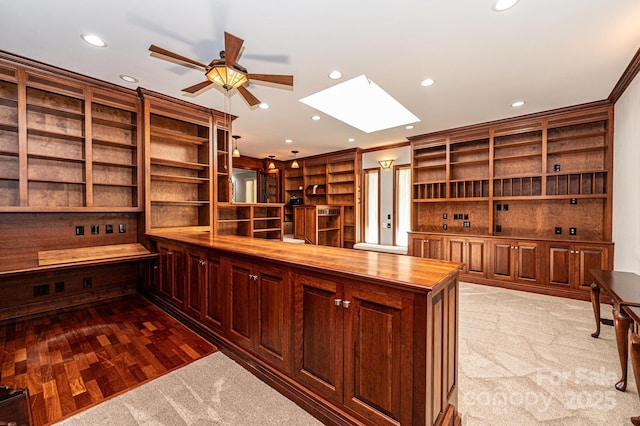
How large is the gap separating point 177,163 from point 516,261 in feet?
18.5

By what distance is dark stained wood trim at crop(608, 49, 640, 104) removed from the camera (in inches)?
112

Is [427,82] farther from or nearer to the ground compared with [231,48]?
farther from the ground

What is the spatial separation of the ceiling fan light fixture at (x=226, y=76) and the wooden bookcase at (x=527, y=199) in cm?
431

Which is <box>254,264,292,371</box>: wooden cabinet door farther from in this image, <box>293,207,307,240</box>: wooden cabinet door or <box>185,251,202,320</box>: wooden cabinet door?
<box>293,207,307,240</box>: wooden cabinet door

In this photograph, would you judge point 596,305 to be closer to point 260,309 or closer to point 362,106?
point 260,309

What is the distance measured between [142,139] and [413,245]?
16.7ft

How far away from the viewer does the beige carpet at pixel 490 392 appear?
1703mm

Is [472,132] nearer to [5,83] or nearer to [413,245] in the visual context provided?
[413,245]

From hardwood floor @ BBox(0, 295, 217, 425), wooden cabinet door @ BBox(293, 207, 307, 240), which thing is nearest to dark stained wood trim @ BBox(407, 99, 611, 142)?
wooden cabinet door @ BBox(293, 207, 307, 240)

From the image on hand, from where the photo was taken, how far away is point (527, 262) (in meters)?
4.41

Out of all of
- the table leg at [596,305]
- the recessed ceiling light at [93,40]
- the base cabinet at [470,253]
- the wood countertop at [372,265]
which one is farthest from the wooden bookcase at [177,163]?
the table leg at [596,305]

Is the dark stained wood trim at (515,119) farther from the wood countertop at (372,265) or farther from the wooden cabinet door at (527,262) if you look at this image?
the wood countertop at (372,265)

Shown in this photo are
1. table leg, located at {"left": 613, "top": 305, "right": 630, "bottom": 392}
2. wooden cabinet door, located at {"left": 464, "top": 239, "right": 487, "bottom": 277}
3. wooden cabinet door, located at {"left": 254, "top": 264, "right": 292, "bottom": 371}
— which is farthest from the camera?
wooden cabinet door, located at {"left": 464, "top": 239, "right": 487, "bottom": 277}

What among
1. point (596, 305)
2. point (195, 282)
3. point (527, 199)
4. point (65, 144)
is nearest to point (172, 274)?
point (195, 282)
